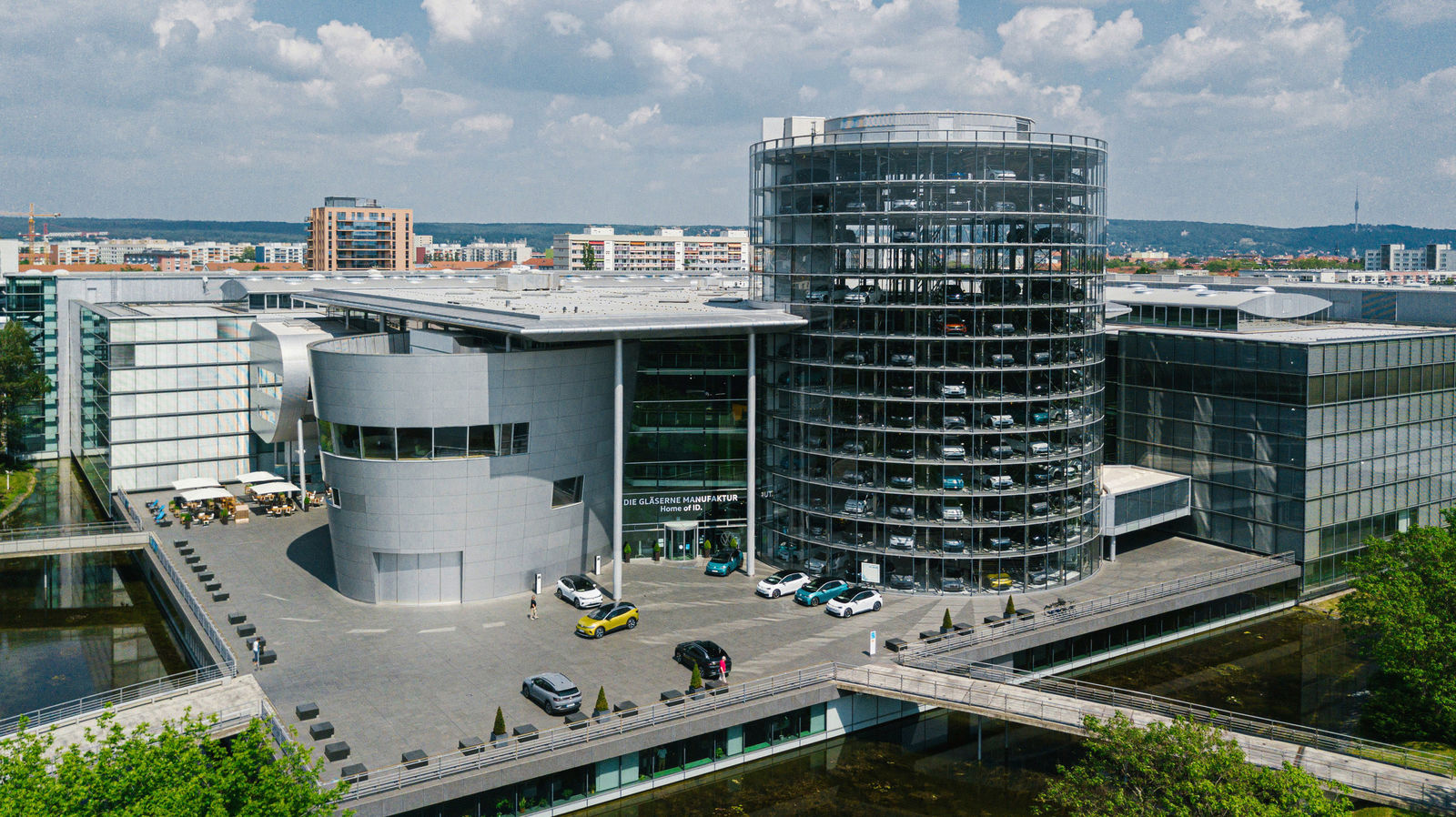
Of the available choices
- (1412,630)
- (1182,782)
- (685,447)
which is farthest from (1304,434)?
(1182,782)

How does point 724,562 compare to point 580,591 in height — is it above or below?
above

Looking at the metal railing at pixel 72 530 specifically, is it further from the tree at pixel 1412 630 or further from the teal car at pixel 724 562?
the tree at pixel 1412 630

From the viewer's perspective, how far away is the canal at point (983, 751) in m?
42.2

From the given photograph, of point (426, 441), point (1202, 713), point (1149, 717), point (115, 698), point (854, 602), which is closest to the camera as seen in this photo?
point (1149, 717)

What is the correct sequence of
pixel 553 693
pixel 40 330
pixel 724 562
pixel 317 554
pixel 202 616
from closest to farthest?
1. pixel 553 693
2. pixel 202 616
3. pixel 724 562
4. pixel 317 554
5. pixel 40 330

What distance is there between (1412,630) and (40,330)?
117927 millimetres

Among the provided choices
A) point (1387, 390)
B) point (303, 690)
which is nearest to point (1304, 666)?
point (1387, 390)

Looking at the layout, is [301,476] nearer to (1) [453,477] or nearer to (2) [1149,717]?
(1) [453,477]

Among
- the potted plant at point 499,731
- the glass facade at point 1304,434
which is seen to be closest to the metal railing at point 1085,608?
the glass facade at point 1304,434

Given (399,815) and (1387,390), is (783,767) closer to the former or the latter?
(399,815)

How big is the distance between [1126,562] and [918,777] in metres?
27.8

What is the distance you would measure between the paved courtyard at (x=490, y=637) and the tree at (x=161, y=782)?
7607mm

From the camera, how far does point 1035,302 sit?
60625mm

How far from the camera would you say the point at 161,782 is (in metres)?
29.0
